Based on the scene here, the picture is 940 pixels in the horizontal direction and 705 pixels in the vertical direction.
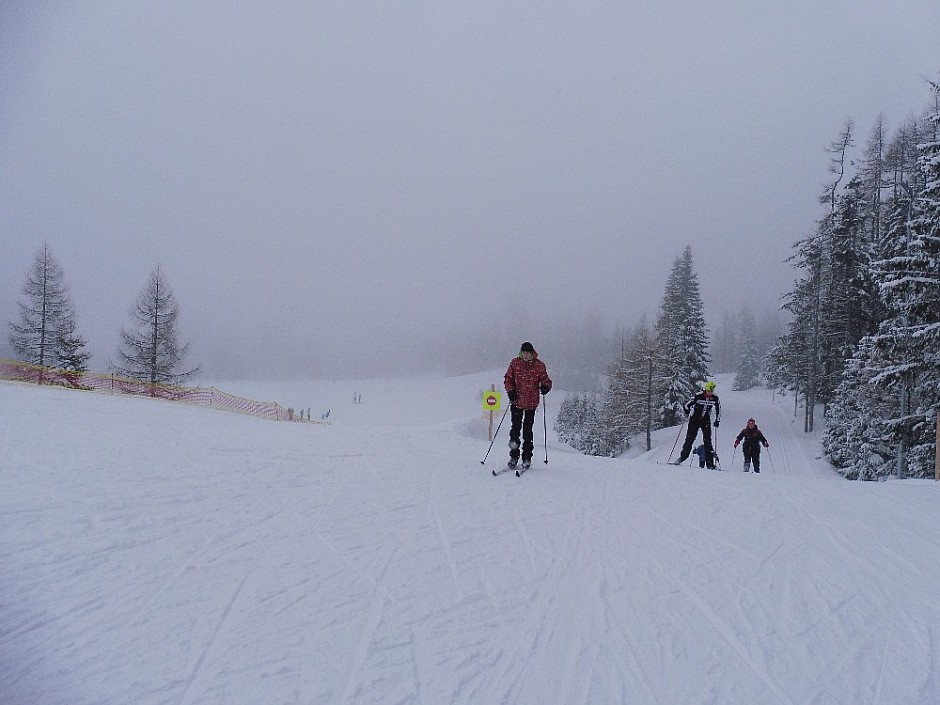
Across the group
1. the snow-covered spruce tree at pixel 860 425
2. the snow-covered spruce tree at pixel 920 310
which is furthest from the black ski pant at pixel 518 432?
the snow-covered spruce tree at pixel 860 425

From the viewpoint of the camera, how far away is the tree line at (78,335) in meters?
28.7

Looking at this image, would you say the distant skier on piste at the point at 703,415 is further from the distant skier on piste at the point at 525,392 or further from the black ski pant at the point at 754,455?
the distant skier on piste at the point at 525,392

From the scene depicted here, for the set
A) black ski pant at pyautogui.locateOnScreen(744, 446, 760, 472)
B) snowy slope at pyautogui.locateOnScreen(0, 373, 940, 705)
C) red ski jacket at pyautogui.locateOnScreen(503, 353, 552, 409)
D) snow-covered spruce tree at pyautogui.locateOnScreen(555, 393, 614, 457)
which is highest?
red ski jacket at pyautogui.locateOnScreen(503, 353, 552, 409)

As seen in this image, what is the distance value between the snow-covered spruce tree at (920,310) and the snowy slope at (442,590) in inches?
359

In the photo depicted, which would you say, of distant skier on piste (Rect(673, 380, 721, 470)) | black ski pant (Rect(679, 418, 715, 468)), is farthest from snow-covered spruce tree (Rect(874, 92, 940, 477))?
black ski pant (Rect(679, 418, 715, 468))

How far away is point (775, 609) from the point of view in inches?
133

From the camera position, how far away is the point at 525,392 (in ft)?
25.8

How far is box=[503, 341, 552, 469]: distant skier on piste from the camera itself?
25.8ft

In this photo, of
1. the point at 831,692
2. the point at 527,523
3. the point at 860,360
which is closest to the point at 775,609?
the point at 831,692

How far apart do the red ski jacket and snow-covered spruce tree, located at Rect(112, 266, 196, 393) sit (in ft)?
105

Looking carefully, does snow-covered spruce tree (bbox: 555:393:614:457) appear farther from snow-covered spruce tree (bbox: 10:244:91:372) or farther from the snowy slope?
snow-covered spruce tree (bbox: 10:244:91:372)

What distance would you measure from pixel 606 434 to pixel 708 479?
29.1 meters

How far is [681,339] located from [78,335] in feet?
148

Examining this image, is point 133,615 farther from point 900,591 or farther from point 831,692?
point 900,591
